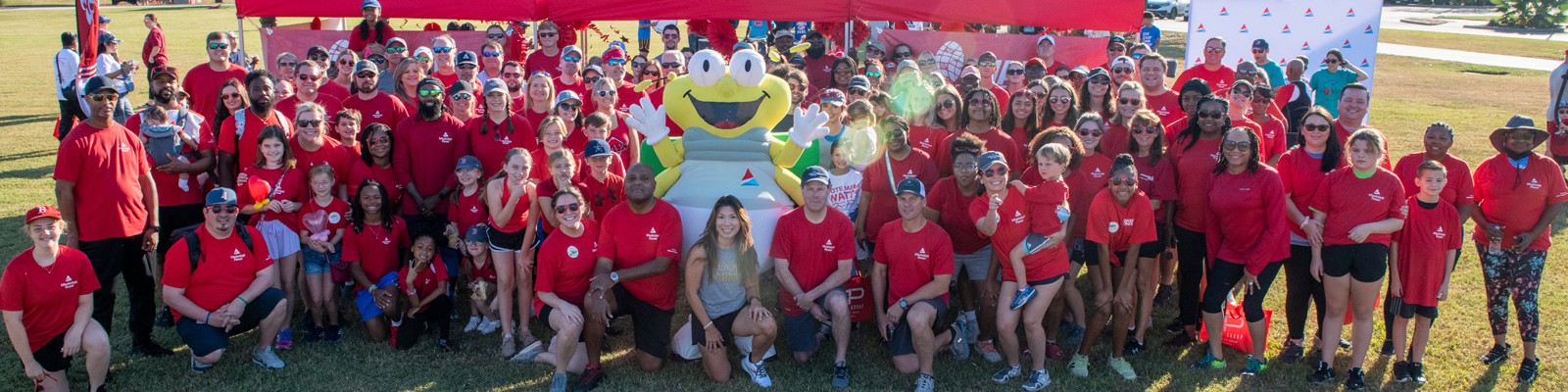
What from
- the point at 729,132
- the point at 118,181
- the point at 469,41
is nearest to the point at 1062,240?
the point at 729,132

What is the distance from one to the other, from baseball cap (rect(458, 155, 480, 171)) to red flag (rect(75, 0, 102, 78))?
15.7 ft

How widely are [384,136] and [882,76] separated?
168 inches

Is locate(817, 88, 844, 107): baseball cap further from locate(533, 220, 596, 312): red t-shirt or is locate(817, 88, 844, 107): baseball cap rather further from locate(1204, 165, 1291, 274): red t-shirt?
locate(1204, 165, 1291, 274): red t-shirt

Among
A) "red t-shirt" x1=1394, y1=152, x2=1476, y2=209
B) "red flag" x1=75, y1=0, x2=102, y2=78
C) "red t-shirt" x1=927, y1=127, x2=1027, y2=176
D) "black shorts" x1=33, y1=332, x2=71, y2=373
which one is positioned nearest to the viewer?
"black shorts" x1=33, y1=332, x2=71, y2=373

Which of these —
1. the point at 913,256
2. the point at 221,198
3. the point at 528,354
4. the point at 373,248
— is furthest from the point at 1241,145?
the point at 221,198

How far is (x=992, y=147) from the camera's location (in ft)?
20.4

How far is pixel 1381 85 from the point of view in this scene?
20.6 meters

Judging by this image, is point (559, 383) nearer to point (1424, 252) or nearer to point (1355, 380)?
point (1355, 380)

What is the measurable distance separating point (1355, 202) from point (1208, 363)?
113cm

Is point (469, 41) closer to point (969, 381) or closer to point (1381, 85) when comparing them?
point (969, 381)

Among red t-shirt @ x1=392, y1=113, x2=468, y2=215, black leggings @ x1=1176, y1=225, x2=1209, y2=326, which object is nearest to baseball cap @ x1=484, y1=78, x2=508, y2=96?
red t-shirt @ x1=392, y1=113, x2=468, y2=215

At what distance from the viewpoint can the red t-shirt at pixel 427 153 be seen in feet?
21.0

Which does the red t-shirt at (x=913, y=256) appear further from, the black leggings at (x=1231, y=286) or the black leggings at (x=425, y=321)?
the black leggings at (x=425, y=321)

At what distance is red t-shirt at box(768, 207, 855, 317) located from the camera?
5.42 m
